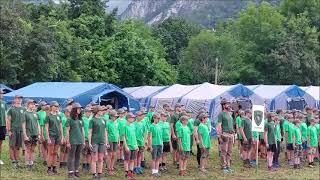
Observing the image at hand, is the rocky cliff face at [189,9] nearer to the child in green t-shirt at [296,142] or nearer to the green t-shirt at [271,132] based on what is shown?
the child in green t-shirt at [296,142]

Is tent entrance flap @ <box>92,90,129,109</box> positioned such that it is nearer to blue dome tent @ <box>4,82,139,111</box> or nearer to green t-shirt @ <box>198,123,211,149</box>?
blue dome tent @ <box>4,82,139,111</box>

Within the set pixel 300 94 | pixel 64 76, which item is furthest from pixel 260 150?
pixel 64 76

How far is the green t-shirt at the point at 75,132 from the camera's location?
13.1 meters

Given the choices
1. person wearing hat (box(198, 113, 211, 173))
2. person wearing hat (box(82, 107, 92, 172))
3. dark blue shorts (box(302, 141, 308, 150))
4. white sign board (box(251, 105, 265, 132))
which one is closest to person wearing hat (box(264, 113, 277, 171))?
white sign board (box(251, 105, 265, 132))

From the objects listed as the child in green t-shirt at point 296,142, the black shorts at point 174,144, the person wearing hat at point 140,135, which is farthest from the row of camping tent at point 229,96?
the person wearing hat at point 140,135

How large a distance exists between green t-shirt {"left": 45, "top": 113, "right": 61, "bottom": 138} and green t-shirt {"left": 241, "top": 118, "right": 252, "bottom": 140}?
623cm

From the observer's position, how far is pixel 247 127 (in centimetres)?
1727

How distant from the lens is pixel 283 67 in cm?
5256

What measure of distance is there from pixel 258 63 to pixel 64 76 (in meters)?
23.4

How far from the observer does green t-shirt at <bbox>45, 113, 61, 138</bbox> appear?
14.0 metres

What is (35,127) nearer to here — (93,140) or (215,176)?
(93,140)

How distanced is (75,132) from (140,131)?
2.25 m

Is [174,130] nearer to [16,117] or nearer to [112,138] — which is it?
[112,138]

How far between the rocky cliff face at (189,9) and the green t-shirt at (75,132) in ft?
371
